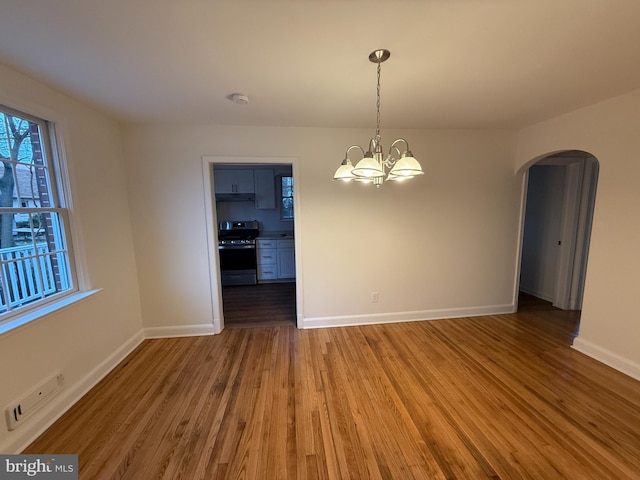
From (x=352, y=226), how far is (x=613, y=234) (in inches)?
96.4

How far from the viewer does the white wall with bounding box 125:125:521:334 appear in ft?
9.33

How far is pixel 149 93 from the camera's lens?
2023 mm

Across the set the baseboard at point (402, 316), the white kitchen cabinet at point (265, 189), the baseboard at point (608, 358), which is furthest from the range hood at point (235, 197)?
the baseboard at point (608, 358)

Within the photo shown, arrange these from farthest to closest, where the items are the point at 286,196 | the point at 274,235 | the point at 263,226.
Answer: the point at 263,226 → the point at 286,196 → the point at 274,235

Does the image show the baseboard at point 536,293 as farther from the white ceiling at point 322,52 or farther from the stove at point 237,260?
the stove at point 237,260

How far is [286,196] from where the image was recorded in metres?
5.54

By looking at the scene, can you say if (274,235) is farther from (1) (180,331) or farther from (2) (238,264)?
(1) (180,331)

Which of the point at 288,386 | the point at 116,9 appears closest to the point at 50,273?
the point at 116,9

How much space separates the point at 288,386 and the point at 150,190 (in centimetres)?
251

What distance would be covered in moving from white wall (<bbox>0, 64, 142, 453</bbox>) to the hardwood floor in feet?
0.62

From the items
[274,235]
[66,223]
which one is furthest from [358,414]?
[274,235]

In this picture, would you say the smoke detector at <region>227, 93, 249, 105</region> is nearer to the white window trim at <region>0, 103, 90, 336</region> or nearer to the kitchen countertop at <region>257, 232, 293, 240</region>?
the white window trim at <region>0, 103, 90, 336</region>

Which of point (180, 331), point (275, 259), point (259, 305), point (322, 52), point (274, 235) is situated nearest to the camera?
point (322, 52)

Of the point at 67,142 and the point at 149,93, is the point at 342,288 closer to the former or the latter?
the point at 149,93
